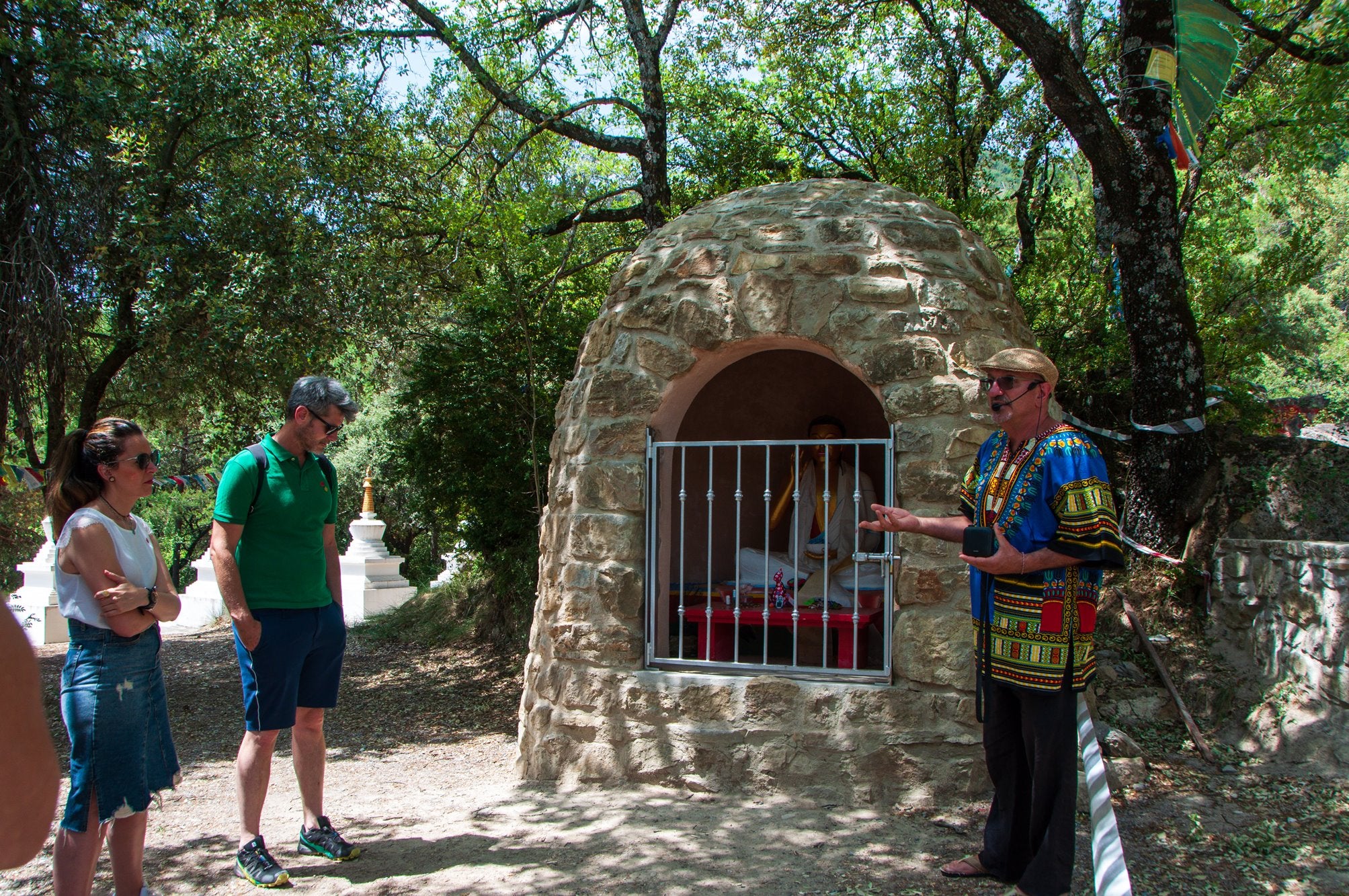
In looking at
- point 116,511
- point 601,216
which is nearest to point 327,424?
point 116,511

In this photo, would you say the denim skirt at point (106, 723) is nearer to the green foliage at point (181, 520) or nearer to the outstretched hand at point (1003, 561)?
the outstretched hand at point (1003, 561)

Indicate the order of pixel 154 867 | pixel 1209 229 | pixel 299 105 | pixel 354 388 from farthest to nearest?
pixel 354 388 < pixel 1209 229 < pixel 299 105 < pixel 154 867

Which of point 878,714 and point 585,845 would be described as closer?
point 585,845

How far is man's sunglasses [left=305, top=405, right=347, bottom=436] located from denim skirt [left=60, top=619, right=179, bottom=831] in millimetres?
946

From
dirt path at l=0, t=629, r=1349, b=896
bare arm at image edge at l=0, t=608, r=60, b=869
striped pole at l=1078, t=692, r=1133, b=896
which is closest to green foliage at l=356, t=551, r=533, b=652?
dirt path at l=0, t=629, r=1349, b=896

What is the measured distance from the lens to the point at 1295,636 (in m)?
4.76

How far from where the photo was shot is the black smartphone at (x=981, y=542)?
2.90 meters

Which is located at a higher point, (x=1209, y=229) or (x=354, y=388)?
(x=1209, y=229)

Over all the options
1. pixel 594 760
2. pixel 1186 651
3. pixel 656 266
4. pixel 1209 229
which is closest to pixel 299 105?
pixel 656 266

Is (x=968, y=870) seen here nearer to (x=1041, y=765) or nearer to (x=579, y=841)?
(x=1041, y=765)

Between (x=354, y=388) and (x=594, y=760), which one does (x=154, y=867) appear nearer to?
(x=594, y=760)

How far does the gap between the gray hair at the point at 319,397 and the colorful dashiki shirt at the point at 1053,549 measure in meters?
2.35

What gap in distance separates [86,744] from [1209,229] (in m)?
9.30

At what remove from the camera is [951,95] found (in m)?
10.2
